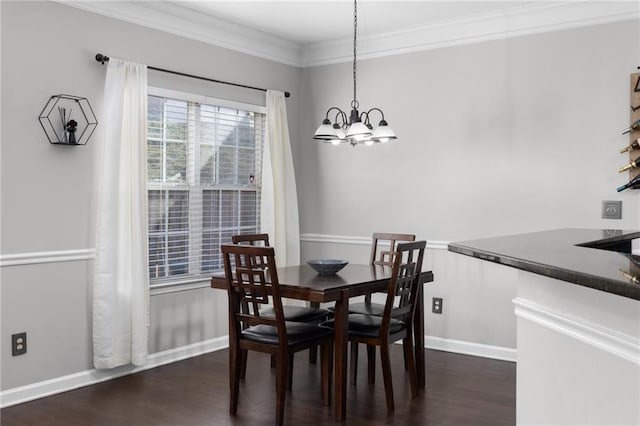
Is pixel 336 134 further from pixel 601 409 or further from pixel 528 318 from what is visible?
pixel 601 409

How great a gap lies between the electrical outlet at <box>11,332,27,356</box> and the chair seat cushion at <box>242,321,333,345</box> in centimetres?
138

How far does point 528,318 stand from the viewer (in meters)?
1.83

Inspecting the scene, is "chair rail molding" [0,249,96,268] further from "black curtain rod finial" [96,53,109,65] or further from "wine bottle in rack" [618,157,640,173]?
"wine bottle in rack" [618,157,640,173]

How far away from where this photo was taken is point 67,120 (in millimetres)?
3895

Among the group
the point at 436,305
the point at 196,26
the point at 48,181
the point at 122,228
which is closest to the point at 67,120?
the point at 48,181

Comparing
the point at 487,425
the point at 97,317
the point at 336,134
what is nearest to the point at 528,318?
the point at 487,425

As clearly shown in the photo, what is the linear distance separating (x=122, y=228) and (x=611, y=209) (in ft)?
11.2

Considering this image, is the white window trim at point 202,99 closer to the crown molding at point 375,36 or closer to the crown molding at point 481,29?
the crown molding at point 375,36

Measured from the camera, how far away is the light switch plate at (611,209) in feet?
13.9

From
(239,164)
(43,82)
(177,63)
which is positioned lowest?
(239,164)

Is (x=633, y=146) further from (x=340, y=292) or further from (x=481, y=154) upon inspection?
(x=340, y=292)

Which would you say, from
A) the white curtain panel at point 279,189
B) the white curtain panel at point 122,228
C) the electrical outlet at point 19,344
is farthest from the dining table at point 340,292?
the white curtain panel at point 279,189

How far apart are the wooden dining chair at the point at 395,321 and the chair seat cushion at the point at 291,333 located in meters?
0.22

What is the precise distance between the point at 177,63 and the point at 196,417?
263 centimetres
